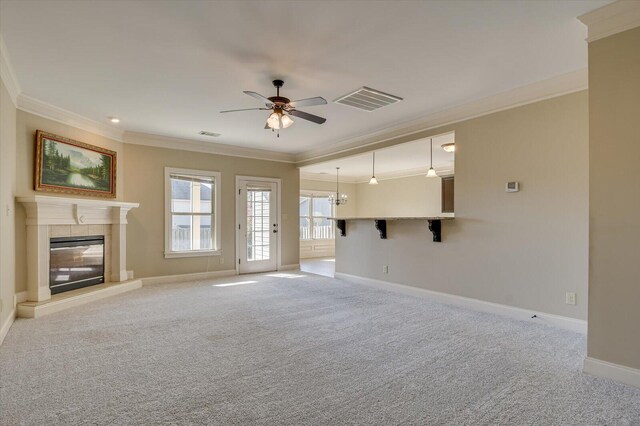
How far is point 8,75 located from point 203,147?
3.31 m

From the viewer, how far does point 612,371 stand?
2434mm

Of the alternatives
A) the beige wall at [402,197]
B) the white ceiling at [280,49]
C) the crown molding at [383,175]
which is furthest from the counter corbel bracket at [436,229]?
the beige wall at [402,197]

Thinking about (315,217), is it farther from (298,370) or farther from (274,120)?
(298,370)

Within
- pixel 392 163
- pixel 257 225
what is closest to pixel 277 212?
pixel 257 225

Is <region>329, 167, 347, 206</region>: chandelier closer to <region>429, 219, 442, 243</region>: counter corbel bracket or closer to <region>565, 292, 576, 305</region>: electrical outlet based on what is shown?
<region>429, 219, 442, 243</region>: counter corbel bracket

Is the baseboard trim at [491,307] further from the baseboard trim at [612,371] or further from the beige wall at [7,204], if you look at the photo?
the beige wall at [7,204]

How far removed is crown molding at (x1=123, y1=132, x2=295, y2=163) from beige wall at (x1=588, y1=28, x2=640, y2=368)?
577 cm

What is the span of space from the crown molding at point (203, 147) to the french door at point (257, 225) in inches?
21.3

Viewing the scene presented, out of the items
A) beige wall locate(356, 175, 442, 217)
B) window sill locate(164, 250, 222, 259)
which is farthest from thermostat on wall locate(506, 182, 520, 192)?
beige wall locate(356, 175, 442, 217)

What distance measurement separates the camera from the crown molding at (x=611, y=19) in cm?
234

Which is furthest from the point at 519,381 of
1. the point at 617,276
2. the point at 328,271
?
the point at 328,271

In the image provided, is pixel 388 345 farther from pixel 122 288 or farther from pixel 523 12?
pixel 122 288

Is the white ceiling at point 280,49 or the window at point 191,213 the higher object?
the white ceiling at point 280,49

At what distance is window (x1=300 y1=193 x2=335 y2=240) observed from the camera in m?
10.5
